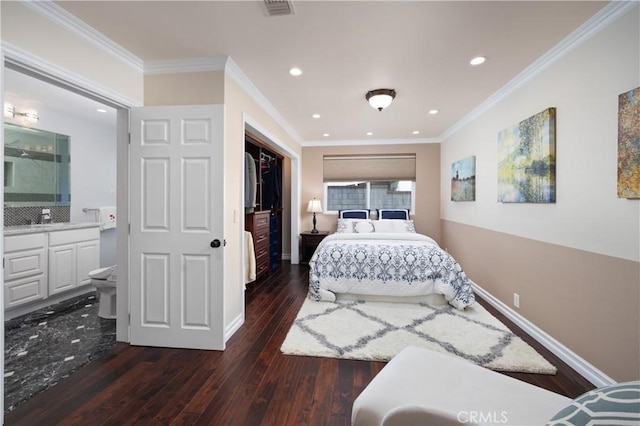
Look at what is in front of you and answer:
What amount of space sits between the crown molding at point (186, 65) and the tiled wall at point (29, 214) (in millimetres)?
2669

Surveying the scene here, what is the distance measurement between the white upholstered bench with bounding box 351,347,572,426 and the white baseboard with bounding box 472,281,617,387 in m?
1.25

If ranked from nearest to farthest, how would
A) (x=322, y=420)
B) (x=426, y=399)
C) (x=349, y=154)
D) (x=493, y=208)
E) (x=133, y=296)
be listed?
(x=426, y=399) → (x=322, y=420) → (x=133, y=296) → (x=493, y=208) → (x=349, y=154)

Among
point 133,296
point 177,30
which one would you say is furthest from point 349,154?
point 133,296

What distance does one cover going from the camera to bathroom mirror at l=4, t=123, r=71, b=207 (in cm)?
341

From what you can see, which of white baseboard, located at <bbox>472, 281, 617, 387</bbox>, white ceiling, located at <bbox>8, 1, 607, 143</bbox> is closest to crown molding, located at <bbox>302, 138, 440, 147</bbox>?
white ceiling, located at <bbox>8, 1, 607, 143</bbox>

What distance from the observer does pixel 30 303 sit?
10.3 feet

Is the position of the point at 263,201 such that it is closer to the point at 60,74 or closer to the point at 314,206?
the point at 314,206

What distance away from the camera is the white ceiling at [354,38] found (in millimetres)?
1825

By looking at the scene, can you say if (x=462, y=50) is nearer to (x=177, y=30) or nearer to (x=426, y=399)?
(x=177, y=30)

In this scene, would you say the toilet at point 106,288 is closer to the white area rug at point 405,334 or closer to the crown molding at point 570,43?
the white area rug at point 405,334

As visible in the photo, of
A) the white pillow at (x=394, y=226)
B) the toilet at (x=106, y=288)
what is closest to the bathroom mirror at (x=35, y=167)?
the toilet at (x=106, y=288)

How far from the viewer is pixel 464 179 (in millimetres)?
4273

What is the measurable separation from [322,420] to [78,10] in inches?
121

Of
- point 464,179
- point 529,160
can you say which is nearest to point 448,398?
point 529,160
